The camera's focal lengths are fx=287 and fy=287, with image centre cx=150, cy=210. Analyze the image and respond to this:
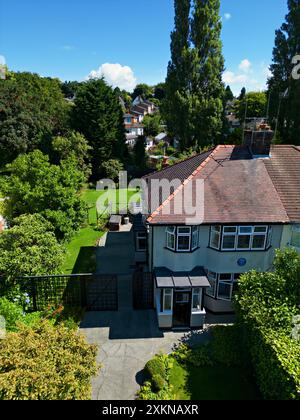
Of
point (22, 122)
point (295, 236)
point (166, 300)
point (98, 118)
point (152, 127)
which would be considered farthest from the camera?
point (152, 127)

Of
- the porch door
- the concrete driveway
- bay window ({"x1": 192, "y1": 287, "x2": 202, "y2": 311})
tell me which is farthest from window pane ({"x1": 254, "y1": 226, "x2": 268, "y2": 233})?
the concrete driveway

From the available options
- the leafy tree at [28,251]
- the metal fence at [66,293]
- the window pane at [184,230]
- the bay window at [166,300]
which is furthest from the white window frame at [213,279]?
the leafy tree at [28,251]

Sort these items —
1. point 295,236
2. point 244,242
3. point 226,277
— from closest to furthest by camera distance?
point 244,242
point 295,236
point 226,277

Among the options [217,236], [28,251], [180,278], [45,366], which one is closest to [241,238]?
[217,236]

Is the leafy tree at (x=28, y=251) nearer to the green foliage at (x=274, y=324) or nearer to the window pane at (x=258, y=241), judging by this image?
the green foliage at (x=274, y=324)

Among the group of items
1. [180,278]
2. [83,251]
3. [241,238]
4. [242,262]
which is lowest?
[83,251]

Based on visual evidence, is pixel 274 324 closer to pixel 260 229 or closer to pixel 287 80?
pixel 260 229

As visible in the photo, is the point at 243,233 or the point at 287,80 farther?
the point at 287,80

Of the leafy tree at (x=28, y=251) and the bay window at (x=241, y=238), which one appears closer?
the leafy tree at (x=28, y=251)
